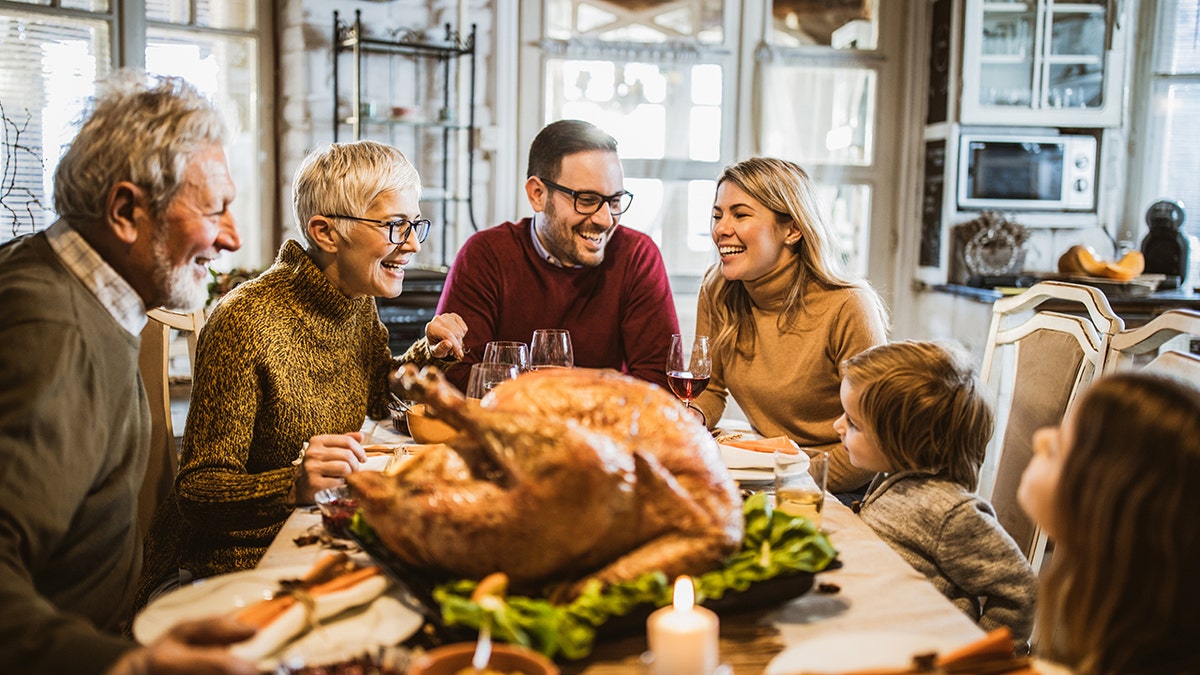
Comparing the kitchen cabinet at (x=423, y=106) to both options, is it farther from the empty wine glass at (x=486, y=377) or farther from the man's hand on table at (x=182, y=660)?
the man's hand on table at (x=182, y=660)

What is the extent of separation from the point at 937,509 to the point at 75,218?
54.0 inches

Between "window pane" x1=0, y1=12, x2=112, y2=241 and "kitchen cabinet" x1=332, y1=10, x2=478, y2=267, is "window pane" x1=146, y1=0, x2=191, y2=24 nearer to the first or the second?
"window pane" x1=0, y1=12, x2=112, y2=241

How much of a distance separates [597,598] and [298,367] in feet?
3.68

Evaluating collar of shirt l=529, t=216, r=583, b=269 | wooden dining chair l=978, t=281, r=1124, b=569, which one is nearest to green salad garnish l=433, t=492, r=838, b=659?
wooden dining chair l=978, t=281, r=1124, b=569

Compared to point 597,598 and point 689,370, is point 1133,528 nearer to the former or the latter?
point 597,598

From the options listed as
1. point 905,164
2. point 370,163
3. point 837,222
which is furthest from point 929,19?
point 370,163

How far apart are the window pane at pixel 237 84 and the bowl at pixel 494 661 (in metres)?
3.87

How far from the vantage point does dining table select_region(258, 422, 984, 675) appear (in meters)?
1.04

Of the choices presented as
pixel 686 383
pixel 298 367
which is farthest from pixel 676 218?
pixel 298 367

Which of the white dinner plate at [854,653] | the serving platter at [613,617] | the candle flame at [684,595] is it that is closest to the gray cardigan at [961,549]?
the serving platter at [613,617]

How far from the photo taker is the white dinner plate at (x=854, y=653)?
979mm

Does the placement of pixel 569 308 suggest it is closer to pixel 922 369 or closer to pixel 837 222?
pixel 922 369

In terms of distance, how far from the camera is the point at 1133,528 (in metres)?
0.94

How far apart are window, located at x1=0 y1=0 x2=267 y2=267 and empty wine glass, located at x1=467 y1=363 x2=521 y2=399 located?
229 cm
